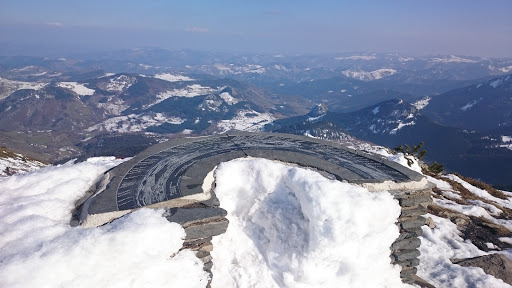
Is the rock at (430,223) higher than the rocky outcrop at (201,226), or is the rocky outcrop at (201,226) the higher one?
the rocky outcrop at (201,226)

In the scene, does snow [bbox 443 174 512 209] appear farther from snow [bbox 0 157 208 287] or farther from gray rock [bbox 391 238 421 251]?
snow [bbox 0 157 208 287]

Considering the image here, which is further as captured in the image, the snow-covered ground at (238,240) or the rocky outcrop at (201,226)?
the rocky outcrop at (201,226)

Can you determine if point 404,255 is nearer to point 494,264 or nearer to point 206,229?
point 494,264

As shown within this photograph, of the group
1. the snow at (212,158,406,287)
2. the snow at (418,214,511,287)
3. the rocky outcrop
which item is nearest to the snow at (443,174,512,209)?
the snow at (418,214,511,287)

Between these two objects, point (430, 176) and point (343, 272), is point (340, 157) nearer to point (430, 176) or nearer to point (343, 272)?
point (343, 272)

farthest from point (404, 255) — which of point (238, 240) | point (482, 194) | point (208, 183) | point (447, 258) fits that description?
point (482, 194)

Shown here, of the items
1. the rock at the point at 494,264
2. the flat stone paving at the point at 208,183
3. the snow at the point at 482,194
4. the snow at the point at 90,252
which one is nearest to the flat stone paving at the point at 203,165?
the flat stone paving at the point at 208,183

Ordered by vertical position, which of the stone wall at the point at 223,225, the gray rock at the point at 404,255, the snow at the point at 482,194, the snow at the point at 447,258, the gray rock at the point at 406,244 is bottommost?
the snow at the point at 482,194

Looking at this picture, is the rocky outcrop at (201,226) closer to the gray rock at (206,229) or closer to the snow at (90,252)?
the gray rock at (206,229)
